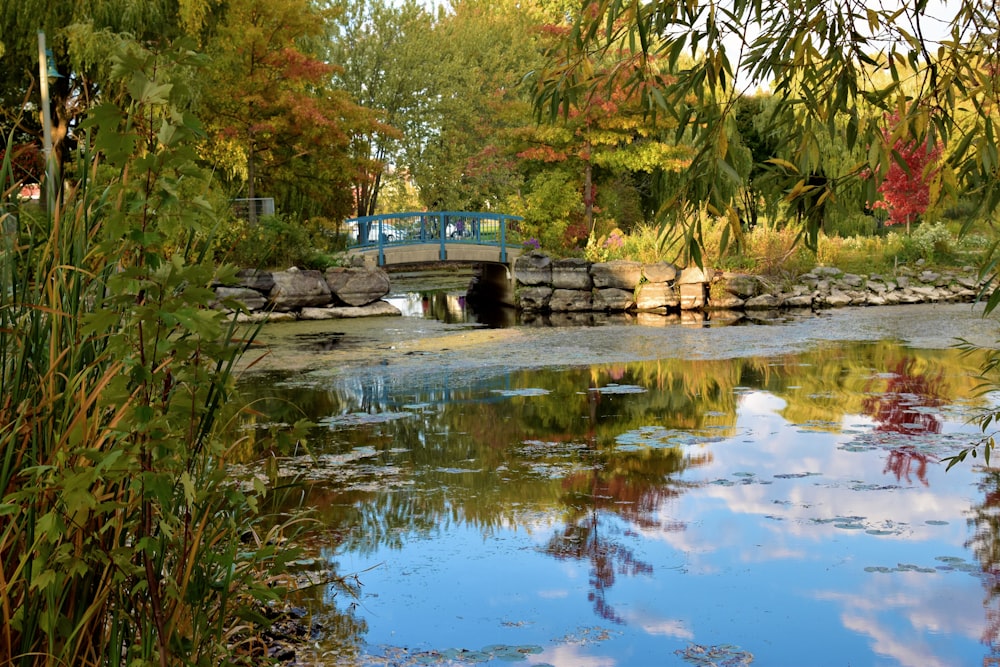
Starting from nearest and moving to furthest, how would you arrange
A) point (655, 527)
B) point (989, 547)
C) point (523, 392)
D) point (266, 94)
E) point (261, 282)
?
point (989, 547) → point (655, 527) → point (523, 392) → point (261, 282) → point (266, 94)

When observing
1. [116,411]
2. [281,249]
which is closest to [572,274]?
[281,249]

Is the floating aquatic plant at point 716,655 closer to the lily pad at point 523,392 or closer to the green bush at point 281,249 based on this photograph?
the lily pad at point 523,392

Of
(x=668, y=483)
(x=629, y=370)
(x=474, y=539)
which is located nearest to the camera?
(x=474, y=539)

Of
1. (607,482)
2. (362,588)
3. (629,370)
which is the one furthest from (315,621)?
(629,370)

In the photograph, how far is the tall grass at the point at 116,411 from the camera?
225 cm

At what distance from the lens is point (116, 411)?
2729 mm

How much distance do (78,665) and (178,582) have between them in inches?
12.3


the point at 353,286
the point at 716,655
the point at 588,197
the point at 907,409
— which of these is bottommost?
the point at 716,655

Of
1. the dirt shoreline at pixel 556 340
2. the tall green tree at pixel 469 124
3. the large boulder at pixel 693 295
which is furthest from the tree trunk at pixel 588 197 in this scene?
the tall green tree at pixel 469 124

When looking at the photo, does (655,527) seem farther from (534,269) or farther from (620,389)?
(534,269)

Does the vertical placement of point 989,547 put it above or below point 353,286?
below

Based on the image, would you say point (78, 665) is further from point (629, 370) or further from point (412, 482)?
point (629, 370)

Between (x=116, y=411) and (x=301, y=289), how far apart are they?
655 inches

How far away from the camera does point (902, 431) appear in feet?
24.9
